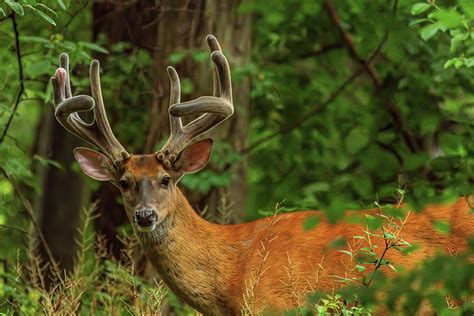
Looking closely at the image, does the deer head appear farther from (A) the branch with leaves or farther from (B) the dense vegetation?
(A) the branch with leaves

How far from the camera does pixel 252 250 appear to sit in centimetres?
636

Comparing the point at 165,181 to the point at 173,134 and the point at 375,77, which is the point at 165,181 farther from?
the point at 375,77

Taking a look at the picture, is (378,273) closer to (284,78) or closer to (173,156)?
(173,156)

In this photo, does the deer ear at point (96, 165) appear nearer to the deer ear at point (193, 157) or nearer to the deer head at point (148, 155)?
the deer head at point (148, 155)

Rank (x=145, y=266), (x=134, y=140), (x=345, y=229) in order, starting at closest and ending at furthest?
(x=345, y=229) < (x=145, y=266) < (x=134, y=140)

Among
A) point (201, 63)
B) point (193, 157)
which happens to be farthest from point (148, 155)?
point (201, 63)

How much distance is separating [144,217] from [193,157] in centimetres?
71

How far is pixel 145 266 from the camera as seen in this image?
8.21 m

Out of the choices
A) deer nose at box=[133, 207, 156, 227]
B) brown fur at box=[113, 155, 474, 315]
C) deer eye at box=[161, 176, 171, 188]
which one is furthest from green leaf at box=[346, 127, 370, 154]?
deer nose at box=[133, 207, 156, 227]

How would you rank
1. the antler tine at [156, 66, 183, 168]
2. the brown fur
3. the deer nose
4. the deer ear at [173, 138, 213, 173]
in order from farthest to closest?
the deer ear at [173, 138, 213, 173] → the antler tine at [156, 66, 183, 168] → the deer nose → the brown fur

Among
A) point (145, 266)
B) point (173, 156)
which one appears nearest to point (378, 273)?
point (173, 156)

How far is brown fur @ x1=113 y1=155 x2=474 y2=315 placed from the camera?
596 centimetres

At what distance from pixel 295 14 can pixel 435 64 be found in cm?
176

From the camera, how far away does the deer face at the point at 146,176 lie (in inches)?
248
